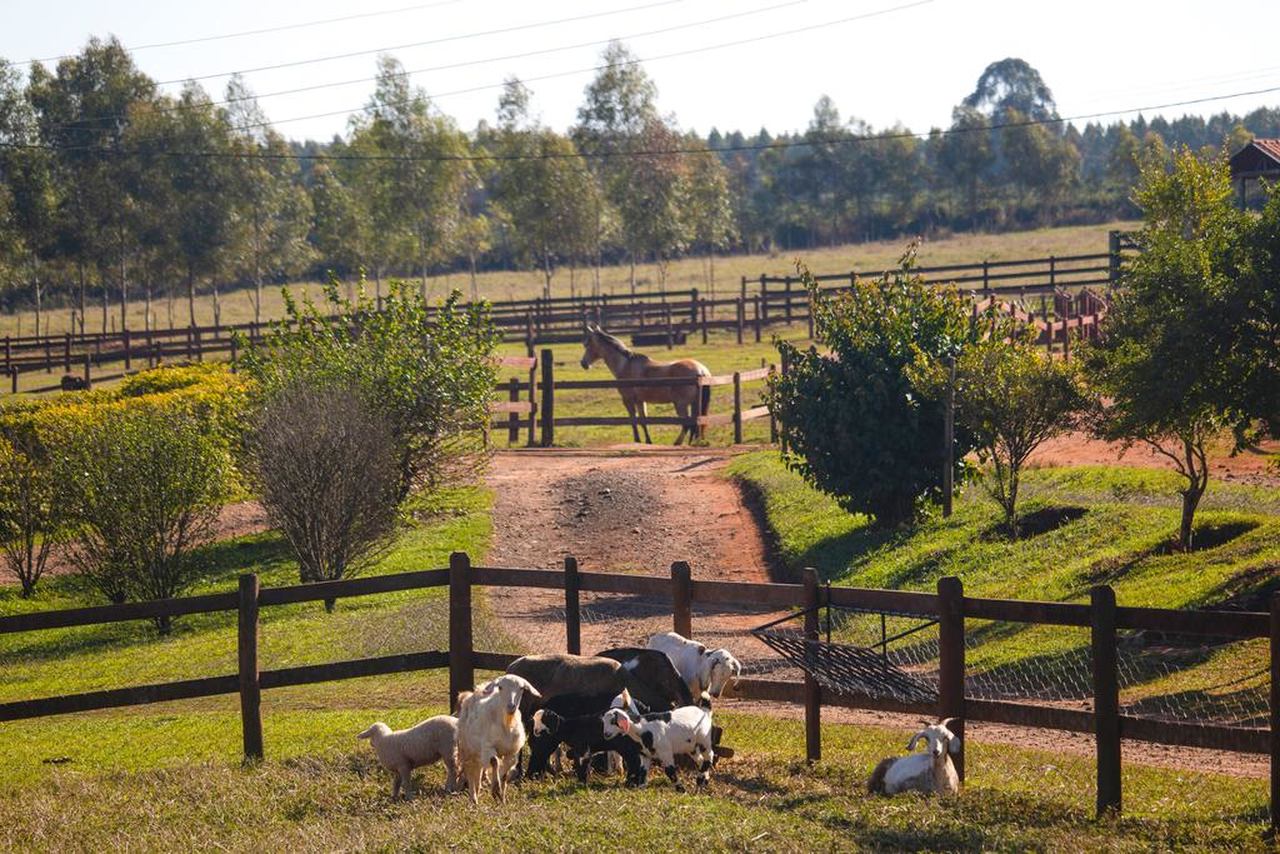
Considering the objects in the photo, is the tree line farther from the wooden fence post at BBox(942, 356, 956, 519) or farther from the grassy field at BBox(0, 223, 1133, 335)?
the wooden fence post at BBox(942, 356, 956, 519)

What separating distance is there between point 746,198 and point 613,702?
4481 inches

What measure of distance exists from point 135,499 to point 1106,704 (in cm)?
1396

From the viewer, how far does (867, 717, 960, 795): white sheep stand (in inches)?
348

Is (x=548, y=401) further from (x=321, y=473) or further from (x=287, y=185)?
(x=287, y=185)

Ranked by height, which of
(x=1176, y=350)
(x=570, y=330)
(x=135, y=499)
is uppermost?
(x=1176, y=350)

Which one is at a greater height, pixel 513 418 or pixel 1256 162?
pixel 1256 162

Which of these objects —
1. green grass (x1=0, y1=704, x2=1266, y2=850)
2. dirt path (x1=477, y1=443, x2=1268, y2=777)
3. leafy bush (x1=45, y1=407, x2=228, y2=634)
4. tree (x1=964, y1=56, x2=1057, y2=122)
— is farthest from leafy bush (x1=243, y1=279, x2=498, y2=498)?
tree (x1=964, y1=56, x2=1057, y2=122)

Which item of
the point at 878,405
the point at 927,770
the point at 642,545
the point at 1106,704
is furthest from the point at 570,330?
the point at 1106,704

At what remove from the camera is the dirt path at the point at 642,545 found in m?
12.3

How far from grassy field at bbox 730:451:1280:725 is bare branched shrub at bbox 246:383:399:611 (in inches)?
231

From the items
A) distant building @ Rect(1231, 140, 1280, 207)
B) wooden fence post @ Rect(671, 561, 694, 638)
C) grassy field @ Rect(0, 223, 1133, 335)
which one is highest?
distant building @ Rect(1231, 140, 1280, 207)

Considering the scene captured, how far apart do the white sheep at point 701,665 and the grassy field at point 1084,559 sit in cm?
413

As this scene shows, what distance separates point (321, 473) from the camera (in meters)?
19.2

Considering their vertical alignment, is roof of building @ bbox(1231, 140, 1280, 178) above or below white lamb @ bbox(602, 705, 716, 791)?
above
